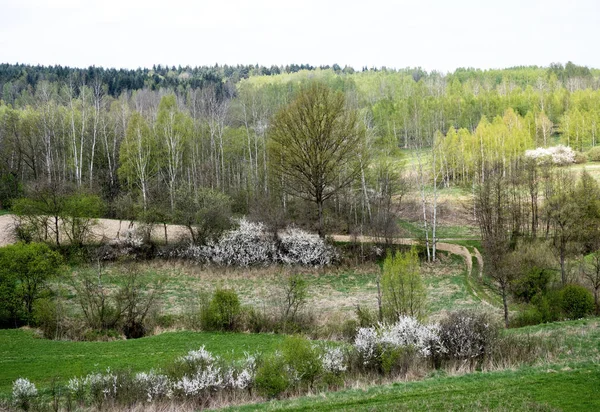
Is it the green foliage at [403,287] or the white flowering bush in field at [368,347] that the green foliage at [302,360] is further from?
the green foliage at [403,287]

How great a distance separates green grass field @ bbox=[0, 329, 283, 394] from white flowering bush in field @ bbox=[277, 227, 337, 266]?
13.7 m

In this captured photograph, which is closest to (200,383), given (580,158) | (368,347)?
(368,347)

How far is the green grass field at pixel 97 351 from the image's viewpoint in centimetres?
1644

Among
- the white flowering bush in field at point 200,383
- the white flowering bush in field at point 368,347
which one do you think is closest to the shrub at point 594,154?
the white flowering bush in field at point 368,347

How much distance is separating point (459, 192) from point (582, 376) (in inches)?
1934

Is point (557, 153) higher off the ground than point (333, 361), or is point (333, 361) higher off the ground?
point (557, 153)

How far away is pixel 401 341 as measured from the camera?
16.2 m

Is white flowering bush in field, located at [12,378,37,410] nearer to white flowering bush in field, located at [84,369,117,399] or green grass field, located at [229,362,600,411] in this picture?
white flowering bush in field, located at [84,369,117,399]

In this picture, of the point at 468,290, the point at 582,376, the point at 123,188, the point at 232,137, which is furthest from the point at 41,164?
the point at 582,376

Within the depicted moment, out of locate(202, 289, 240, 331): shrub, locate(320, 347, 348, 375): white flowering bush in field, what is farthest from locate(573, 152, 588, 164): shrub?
locate(320, 347, 348, 375): white flowering bush in field

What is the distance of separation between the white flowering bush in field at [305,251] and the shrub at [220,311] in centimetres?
1274

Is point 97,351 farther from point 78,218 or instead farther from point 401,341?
point 78,218

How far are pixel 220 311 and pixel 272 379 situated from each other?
8.45 metres

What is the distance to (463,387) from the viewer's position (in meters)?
12.4
